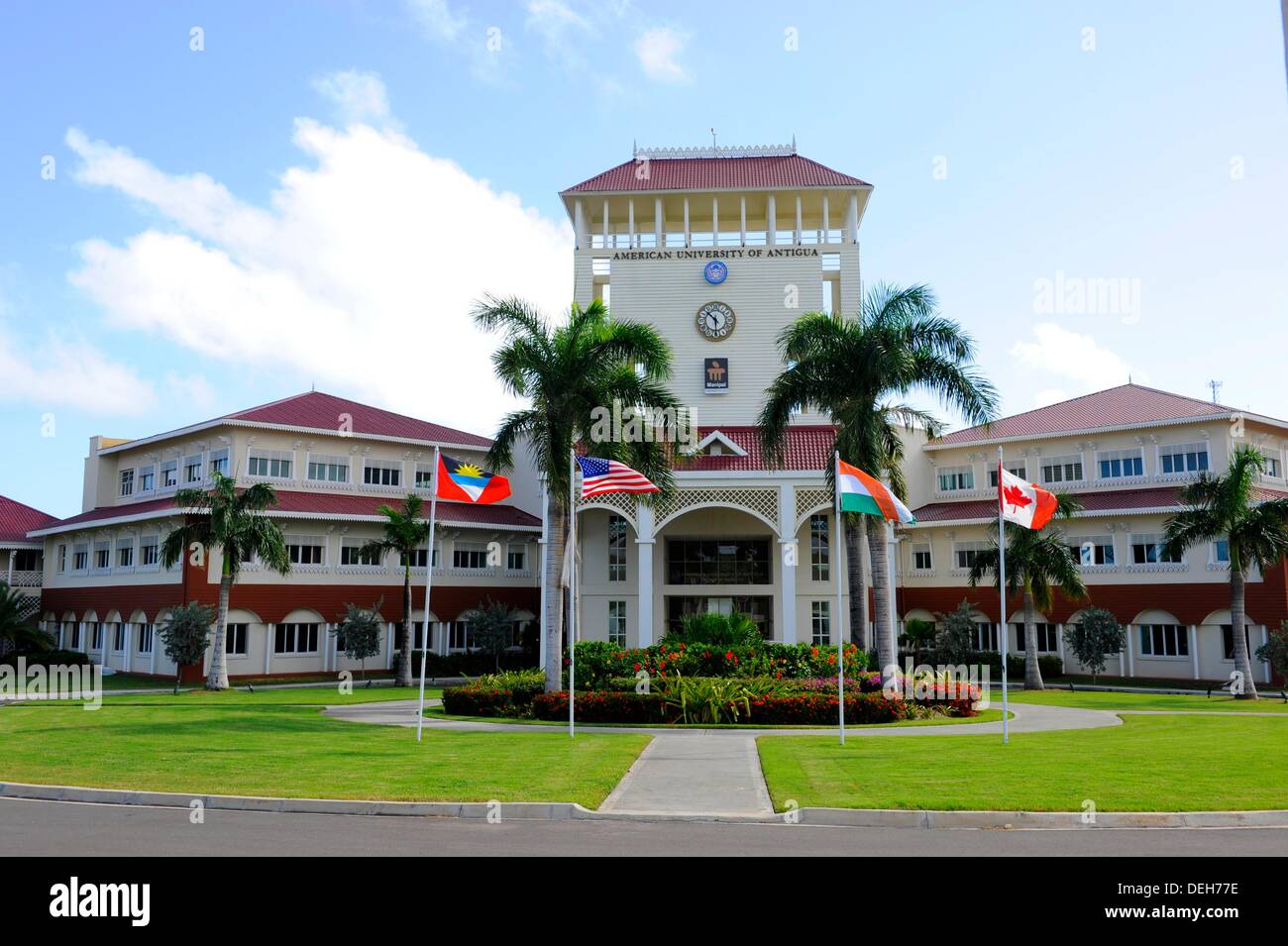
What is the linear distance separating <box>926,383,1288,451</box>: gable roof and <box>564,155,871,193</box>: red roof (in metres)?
13.1

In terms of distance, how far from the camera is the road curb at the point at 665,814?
35.9 ft

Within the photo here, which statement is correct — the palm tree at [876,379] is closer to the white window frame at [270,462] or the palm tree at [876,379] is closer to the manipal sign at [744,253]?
the manipal sign at [744,253]

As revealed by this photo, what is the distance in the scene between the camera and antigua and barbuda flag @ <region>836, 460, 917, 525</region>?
19688 millimetres

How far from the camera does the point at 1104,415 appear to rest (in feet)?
145

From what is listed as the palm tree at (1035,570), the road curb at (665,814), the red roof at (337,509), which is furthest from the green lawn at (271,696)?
the palm tree at (1035,570)

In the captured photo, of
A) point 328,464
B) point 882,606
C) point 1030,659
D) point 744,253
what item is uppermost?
point 744,253

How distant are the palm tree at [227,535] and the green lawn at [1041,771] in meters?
22.0

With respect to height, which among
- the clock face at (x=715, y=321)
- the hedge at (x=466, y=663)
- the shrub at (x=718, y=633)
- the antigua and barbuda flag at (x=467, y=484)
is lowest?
the hedge at (x=466, y=663)

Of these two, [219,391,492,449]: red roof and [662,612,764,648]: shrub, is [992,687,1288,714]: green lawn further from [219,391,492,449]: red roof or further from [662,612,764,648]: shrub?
[219,391,492,449]: red roof

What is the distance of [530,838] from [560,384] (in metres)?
15.7

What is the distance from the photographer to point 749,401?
4234 centimetres

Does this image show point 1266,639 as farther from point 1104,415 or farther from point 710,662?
point 710,662

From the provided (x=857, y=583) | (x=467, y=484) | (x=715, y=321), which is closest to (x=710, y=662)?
(x=857, y=583)
